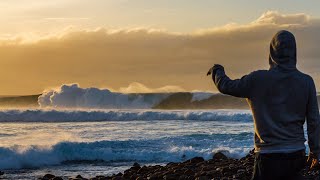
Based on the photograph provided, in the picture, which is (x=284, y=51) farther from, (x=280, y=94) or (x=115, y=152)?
(x=115, y=152)

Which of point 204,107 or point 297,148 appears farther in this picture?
point 204,107

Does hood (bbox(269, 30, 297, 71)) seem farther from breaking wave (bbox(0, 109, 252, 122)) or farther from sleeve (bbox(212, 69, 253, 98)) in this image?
breaking wave (bbox(0, 109, 252, 122))

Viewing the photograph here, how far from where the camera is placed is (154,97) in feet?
220

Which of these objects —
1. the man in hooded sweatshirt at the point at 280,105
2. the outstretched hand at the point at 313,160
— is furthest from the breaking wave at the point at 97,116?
the man in hooded sweatshirt at the point at 280,105

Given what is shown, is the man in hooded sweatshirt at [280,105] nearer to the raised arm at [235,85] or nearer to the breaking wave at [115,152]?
the raised arm at [235,85]

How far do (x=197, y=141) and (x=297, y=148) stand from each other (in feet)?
62.8

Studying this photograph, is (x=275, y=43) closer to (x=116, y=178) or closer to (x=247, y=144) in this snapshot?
(x=116, y=178)

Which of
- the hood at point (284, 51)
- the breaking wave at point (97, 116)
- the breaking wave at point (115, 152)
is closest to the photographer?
the hood at point (284, 51)

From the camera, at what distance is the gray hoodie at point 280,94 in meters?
3.92

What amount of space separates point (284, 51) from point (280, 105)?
32 cm

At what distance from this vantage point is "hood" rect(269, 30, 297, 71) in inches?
154

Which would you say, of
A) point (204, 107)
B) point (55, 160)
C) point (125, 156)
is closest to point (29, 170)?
point (55, 160)

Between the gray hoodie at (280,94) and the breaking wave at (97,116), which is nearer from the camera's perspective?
the gray hoodie at (280,94)

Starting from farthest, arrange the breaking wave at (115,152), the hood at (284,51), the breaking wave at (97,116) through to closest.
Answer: the breaking wave at (97,116) < the breaking wave at (115,152) < the hood at (284,51)
